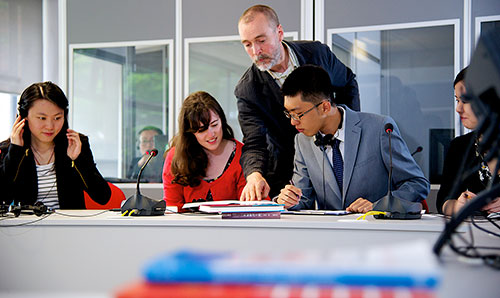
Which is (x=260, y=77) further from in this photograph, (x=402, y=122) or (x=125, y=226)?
(x=402, y=122)

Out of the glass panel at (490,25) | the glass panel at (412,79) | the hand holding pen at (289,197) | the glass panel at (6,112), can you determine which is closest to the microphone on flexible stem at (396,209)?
the hand holding pen at (289,197)

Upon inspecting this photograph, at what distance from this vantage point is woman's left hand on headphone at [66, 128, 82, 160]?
2695 mm

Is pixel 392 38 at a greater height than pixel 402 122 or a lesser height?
greater

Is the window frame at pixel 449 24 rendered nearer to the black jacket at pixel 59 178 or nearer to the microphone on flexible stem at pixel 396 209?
the microphone on flexible stem at pixel 396 209

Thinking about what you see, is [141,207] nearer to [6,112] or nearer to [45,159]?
[45,159]

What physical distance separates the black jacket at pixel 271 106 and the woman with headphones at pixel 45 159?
0.89m

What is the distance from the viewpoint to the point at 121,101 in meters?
4.52

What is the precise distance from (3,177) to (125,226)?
116 cm

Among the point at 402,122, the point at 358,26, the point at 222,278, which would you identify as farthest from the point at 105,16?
the point at 222,278

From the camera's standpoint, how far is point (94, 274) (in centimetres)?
163

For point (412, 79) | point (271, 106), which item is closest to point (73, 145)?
point (271, 106)

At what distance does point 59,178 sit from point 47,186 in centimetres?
7

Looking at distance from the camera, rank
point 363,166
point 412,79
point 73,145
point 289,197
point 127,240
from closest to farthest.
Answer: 1. point 127,240
2. point 289,197
3. point 363,166
4. point 73,145
5. point 412,79

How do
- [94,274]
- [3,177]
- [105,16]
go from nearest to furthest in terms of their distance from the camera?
[94,274], [3,177], [105,16]
